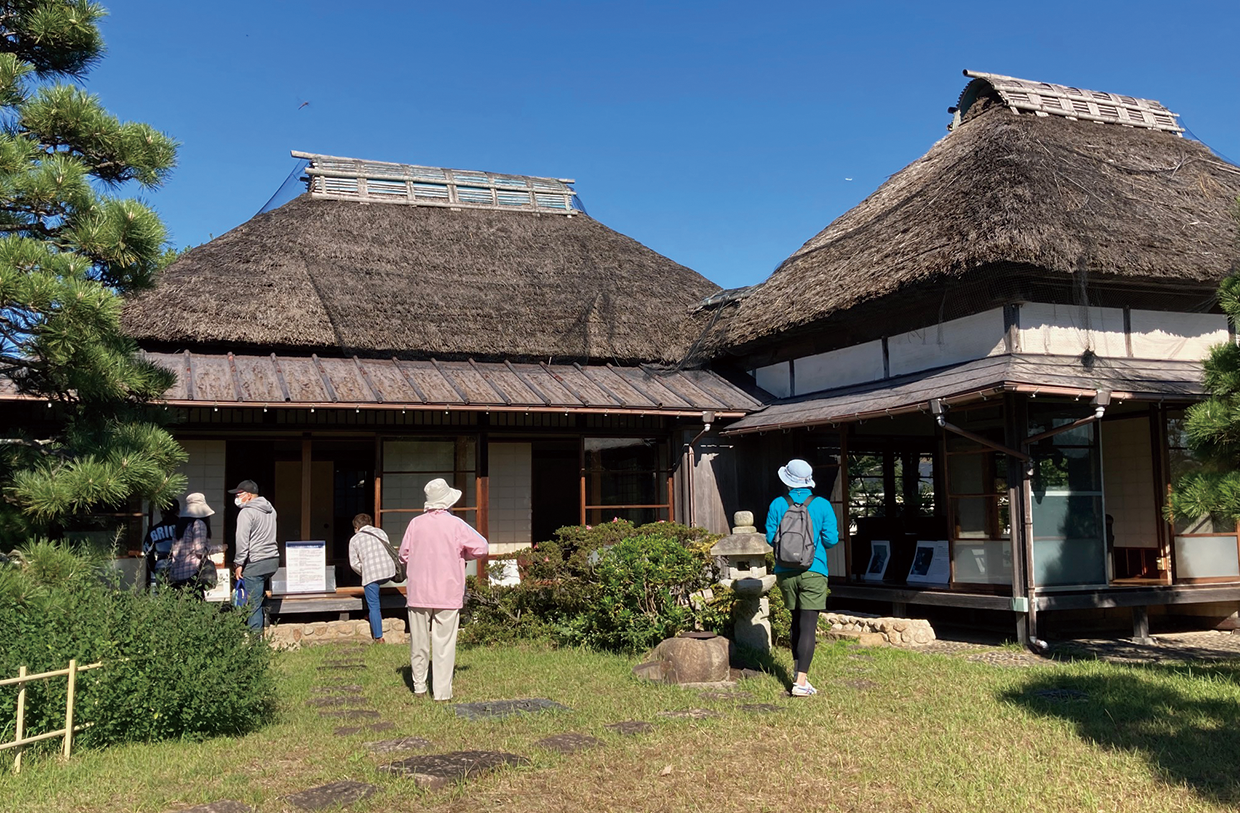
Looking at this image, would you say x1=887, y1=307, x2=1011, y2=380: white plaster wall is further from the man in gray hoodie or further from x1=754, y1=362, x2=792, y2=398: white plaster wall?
the man in gray hoodie

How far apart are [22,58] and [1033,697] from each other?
26.0ft

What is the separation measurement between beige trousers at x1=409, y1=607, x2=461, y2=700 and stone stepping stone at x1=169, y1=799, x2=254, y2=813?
2.30 metres

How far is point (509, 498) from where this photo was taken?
41.5ft

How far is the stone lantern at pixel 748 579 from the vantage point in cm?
759

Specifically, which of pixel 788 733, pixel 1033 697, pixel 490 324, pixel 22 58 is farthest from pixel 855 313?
pixel 22 58

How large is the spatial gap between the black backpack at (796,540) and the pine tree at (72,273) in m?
3.94

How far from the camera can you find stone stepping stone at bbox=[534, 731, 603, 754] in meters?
5.07

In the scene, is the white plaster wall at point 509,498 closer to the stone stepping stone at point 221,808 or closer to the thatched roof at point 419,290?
the thatched roof at point 419,290

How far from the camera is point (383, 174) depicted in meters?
16.2

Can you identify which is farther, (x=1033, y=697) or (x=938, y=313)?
(x=938, y=313)

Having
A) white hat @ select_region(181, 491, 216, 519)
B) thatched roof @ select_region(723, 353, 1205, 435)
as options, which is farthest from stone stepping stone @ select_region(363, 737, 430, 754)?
thatched roof @ select_region(723, 353, 1205, 435)

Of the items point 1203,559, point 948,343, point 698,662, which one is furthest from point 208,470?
point 1203,559

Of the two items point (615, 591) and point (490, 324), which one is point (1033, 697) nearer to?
point (615, 591)

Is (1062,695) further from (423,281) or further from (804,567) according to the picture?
(423,281)
